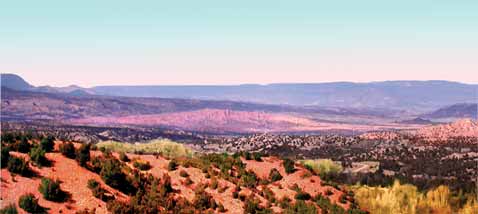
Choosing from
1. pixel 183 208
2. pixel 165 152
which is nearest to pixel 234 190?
pixel 183 208

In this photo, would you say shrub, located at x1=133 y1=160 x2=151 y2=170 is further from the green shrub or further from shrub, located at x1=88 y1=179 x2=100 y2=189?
the green shrub

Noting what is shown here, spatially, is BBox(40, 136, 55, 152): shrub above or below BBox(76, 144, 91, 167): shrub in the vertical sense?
above

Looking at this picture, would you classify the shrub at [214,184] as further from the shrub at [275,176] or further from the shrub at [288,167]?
the shrub at [288,167]

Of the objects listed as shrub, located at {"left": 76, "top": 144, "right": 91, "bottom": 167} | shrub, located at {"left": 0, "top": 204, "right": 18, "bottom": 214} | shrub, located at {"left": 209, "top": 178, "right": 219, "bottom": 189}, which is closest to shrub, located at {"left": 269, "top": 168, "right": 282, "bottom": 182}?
shrub, located at {"left": 209, "top": 178, "right": 219, "bottom": 189}

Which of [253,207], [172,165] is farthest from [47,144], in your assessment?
[253,207]

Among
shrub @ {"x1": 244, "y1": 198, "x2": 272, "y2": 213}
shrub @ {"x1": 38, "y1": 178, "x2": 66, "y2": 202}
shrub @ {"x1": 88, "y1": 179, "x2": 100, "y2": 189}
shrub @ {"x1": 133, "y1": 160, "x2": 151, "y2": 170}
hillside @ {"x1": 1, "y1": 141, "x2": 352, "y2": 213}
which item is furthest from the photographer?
shrub @ {"x1": 133, "y1": 160, "x2": 151, "y2": 170}

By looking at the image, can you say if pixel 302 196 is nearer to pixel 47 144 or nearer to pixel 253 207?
pixel 253 207

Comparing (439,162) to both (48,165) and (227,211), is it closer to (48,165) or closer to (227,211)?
(227,211)
